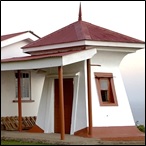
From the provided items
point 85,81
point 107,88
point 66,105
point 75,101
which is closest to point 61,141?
point 75,101

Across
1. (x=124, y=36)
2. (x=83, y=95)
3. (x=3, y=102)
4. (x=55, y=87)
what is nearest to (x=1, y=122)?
(x=3, y=102)

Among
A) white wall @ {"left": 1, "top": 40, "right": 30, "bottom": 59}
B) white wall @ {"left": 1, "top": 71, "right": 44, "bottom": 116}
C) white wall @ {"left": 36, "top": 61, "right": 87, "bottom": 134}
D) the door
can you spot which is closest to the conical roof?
white wall @ {"left": 36, "top": 61, "right": 87, "bottom": 134}

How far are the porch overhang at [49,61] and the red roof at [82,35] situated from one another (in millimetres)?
829

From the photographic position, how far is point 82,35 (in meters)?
17.8

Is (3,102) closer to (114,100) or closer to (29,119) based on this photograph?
(29,119)

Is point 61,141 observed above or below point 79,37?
below

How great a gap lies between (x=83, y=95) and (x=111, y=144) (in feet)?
9.10

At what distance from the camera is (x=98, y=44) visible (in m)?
17.7

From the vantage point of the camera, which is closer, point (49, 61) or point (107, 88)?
point (49, 61)

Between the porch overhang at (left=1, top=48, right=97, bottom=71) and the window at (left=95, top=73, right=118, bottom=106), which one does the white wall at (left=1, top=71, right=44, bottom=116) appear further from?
the window at (left=95, top=73, right=118, bottom=106)

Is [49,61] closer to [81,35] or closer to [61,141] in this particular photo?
[81,35]

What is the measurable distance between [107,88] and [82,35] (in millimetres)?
2423

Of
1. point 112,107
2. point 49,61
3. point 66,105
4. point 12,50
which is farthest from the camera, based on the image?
point 12,50

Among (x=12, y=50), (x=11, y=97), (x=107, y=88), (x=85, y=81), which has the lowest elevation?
(x=11, y=97)
